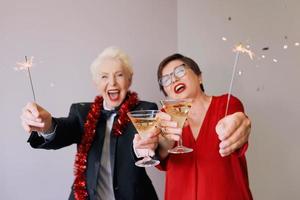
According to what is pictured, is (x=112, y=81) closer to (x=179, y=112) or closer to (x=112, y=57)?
(x=112, y=57)

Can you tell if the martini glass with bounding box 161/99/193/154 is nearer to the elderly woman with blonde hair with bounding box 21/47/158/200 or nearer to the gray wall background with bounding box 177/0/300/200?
the elderly woman with blonde hair with bounding box 21/47/158/200

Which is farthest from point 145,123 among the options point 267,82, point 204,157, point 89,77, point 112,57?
point 267,82

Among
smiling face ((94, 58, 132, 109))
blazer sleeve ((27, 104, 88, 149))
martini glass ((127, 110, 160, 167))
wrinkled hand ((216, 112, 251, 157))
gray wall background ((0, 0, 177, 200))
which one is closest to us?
wrinkled hand ((216, 112, 251, 157))

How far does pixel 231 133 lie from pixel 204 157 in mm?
188

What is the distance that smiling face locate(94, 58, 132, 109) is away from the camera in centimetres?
144

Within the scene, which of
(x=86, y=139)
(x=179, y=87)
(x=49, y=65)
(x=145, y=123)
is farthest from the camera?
(x=49, y=65)

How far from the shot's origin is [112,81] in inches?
→ 56.4

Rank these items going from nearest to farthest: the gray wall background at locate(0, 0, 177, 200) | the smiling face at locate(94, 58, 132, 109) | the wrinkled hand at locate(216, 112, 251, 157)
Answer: the wrinkled hand at locate(216, 112, 251, 157) < the smiling face at locate(94, 58, 132, 109) < the gray wall background at locate(0, 0, 177, 200)

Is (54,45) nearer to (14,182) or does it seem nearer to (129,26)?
(129,26)

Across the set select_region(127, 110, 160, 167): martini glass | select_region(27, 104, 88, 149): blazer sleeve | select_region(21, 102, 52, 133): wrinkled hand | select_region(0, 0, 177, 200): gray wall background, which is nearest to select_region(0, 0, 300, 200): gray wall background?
select_region(0, 0, 177, 200): gray wall background

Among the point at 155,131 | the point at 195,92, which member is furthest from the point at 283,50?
the point at 155,131

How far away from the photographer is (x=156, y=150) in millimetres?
1186

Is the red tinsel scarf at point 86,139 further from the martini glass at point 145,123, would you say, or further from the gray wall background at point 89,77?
the gray wall background at point 89,77

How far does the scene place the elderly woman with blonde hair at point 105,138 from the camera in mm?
1341
